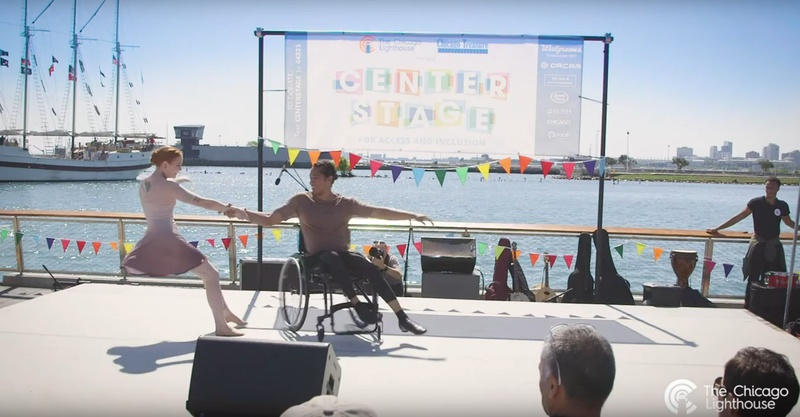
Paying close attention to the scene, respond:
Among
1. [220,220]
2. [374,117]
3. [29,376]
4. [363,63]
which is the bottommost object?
[29,376]

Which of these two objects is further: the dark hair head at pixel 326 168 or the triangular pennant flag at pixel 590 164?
the triangular pennant flag at pixel 590 164

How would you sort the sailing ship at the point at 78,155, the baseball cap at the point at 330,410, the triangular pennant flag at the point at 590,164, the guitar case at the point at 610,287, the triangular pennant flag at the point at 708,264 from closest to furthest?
1. the baseball cap at the point at 330,410
2. the triangular pennant flag at the point at 590,164
3. the guitar case at the point at 610,287
4. the triangular pennant flag at the point at 708,264
5. the sailing ship at the point at 78,155

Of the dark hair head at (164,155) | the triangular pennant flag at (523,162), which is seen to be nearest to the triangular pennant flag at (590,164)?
the triangular pennant flag at (523,162)

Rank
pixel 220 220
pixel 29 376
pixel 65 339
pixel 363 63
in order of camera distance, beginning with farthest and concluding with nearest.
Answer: pixel 220 220 < pixel 363 63 < pixel 65 339 < pixel 29 376

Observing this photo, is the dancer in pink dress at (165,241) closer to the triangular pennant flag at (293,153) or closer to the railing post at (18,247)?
the triangular pennant flag at (293,153)

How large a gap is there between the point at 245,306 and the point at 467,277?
7.53ft

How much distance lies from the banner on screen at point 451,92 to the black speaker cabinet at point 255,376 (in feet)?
12.3

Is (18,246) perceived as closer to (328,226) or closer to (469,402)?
(328,226)

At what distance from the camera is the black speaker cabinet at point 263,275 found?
6.79 metres

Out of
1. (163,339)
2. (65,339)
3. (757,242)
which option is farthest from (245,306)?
(757,242)

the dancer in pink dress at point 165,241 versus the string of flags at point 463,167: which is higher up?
the string of flags at point 463,167

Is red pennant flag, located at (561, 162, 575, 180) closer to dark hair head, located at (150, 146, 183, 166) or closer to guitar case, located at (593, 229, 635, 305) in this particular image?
guitar case, located at (593, 229, 635, 305)

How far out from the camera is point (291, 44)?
21.8 ft

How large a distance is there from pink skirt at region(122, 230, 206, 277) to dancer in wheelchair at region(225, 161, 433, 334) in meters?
0.48
